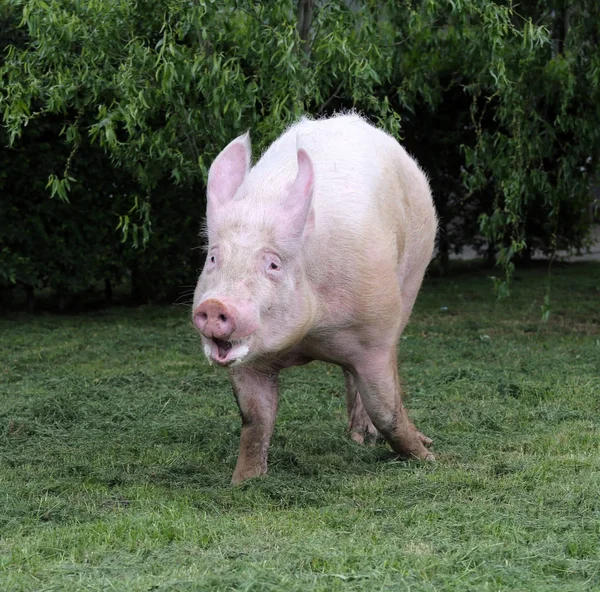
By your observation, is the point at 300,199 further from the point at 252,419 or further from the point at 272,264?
the point at 252,419

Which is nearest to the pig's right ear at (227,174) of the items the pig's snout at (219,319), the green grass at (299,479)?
the pig's snout at (219,319)

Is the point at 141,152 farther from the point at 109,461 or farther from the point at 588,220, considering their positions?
the point at 588,220

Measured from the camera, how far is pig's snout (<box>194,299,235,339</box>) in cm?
416

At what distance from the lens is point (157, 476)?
5.27 meters

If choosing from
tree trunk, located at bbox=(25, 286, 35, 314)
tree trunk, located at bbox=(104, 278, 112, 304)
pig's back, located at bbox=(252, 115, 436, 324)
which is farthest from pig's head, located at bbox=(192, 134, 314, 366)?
tree trunk, located at bbox=(104, 278, 112, 304)

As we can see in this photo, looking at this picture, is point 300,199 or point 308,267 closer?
point 300,199

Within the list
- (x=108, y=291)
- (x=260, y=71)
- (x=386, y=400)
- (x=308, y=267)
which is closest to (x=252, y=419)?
(x=386, y=400)

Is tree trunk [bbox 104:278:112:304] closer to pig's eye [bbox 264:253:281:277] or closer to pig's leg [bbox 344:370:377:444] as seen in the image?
pig's leg [bbox 344:370:377:444]

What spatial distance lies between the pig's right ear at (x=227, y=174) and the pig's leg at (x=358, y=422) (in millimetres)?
1524

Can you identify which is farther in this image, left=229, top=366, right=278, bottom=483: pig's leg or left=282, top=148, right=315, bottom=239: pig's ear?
left=229, top=366, right=278, bottom=483: pig's leg

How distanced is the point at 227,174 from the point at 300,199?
49cm

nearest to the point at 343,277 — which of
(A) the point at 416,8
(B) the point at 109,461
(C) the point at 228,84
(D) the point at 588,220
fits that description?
(B) the point at 109,461

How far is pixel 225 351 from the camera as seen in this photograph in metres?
4.33

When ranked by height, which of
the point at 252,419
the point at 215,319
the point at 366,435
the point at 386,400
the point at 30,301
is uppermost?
the point at 215,319
